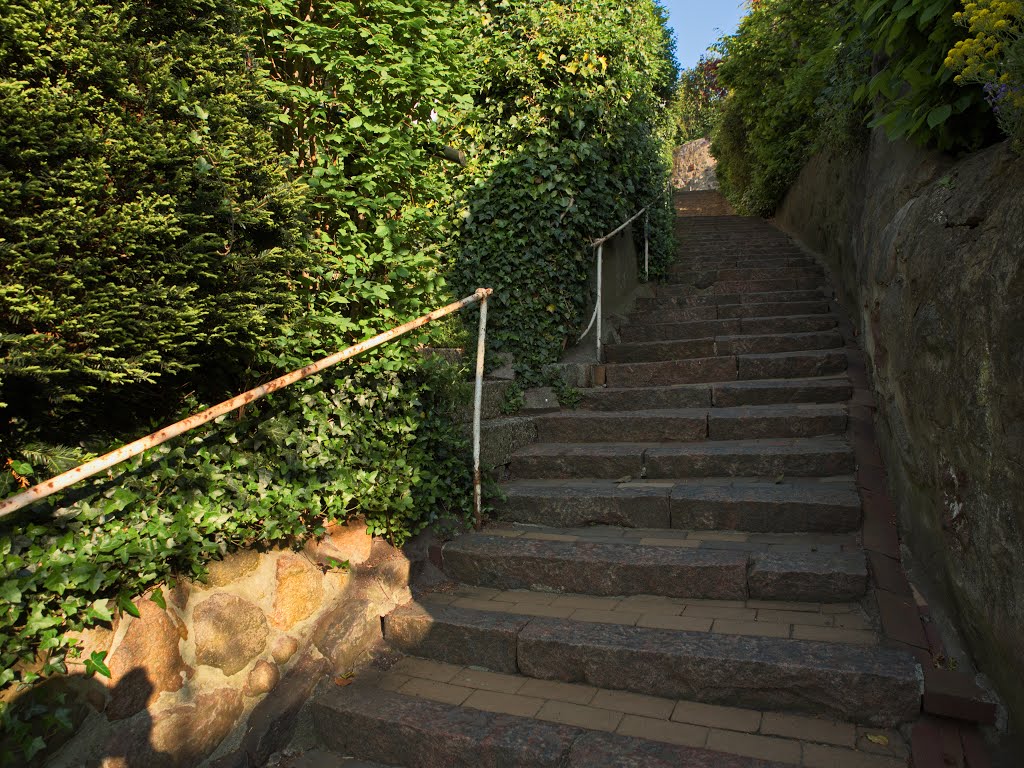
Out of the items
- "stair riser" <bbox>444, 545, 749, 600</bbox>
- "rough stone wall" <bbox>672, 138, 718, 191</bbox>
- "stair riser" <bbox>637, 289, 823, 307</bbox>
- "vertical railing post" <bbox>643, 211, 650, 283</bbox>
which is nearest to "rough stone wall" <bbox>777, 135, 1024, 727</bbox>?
"stair riser" <bbox>444, 545, 749, 600</bbox>

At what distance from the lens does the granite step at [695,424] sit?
4164 millimetres

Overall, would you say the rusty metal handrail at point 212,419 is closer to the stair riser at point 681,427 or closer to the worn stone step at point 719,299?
the stair riser at point 681,427

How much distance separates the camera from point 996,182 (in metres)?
2.43

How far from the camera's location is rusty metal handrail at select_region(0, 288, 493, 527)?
1.91 meters

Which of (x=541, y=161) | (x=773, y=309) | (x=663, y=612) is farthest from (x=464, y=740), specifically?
(x=773, y=309)

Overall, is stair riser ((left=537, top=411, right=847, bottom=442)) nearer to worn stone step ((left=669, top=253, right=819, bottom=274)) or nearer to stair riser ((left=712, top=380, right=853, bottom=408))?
stair riser ((left=712, top=380, right=853, bottom=408))

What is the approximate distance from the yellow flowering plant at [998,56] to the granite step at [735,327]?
3.52 metres

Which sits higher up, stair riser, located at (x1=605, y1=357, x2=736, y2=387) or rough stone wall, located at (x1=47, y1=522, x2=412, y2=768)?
stair riser, located at (x1=605, y1=357, x2=736, y2=387)

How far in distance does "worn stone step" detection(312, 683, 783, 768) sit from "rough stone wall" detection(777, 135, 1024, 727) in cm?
98

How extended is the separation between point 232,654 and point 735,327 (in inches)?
187

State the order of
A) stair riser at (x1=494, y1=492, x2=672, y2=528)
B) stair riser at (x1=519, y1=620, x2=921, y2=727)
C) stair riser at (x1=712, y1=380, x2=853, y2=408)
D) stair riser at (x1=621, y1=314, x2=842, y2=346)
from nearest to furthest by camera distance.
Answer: stair riser at (x1=519, y1=620, x2=921, y2=727) → stair riser at (x1=494, y1=492, x2=672, y2=528) → stair riser at (x1=712, y1=380, x2=853, y2=408) → stair riser at (x1=621, y1=314, x2=842, y2=346)

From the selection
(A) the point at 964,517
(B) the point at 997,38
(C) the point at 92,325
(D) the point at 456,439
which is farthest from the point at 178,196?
(A) the point at 964,517

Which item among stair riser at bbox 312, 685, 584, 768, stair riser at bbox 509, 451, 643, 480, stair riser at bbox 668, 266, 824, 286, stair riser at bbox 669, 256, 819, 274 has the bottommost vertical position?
stair riser at bbox 312, 685, 584, 768

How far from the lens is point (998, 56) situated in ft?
7.64
